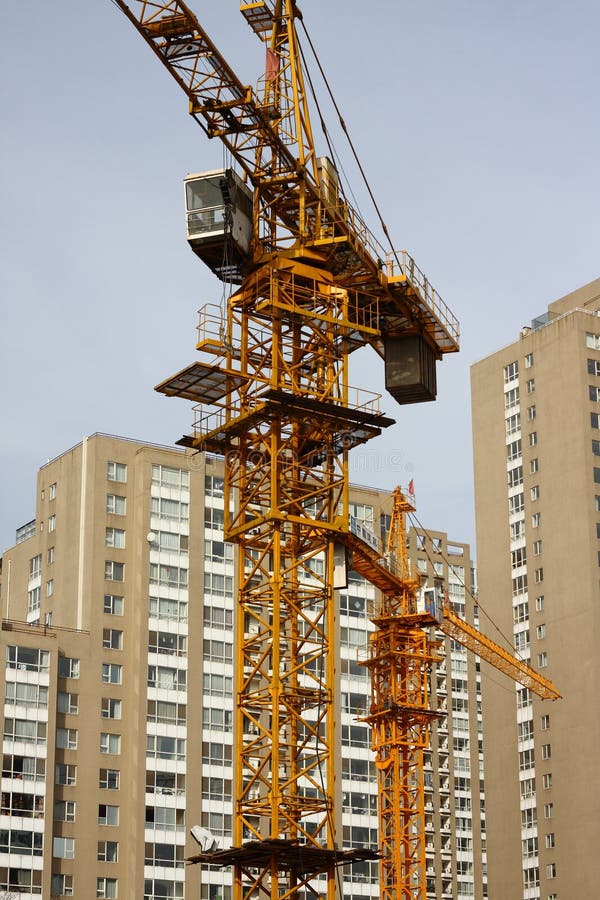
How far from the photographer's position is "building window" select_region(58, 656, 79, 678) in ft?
331

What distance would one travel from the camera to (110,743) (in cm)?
10206

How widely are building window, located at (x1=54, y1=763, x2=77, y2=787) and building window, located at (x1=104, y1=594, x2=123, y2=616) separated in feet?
35.5

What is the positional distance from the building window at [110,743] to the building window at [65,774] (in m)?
2.69

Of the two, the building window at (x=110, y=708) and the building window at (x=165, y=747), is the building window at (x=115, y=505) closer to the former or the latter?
the building window at (x=110, y=708)

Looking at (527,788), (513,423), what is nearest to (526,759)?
(527,788)

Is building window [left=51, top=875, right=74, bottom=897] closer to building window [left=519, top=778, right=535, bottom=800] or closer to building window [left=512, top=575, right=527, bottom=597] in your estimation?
building window [left=519, top=778, right=535, bottom=800]

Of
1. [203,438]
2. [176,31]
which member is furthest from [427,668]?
[176,31]

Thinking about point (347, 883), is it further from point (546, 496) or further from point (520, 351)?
point (520, 351)

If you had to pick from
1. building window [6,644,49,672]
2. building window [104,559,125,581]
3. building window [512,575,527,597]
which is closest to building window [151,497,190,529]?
building window [104,559,125,581]

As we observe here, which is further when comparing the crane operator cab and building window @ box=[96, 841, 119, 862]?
building window @ box=[96, 841, 119, 862]

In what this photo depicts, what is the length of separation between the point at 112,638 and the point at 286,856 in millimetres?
53905

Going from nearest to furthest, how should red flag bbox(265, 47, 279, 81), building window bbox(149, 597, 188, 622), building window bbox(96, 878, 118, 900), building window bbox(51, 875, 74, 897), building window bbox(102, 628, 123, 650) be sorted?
red flag bbox(265, 47, 279, 81) → building window bbox(51, 875, 74, 897) → building window bbox(96, 878, 118, 900) → building window bbox(102, 628, 123, 650) → building window bbox(149, 597, 188, 622)

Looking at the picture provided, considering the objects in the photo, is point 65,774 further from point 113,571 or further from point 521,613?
point 521,613

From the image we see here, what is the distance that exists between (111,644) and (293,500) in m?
50.7
